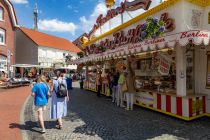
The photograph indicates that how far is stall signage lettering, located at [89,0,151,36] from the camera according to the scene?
1009 cm

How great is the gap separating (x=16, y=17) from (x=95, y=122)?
26.3 metres

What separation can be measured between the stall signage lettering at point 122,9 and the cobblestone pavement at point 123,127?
475cm

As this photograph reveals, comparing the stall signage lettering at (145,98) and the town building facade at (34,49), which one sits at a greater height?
the town building facade at (34,49)

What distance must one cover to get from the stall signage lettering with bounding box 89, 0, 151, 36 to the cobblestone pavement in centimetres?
475

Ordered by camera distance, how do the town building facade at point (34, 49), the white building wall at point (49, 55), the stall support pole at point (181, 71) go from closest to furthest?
the stall support pole at point (181, 71) → the town building facade at point (34, 49) → the white building wall at point (49, 55)

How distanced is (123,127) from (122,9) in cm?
740

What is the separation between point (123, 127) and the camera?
705 centimetres

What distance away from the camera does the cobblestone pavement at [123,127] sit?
6238 millimetres

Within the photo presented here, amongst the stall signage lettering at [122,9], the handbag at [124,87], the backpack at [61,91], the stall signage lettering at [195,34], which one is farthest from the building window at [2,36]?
the stall signage lettering at [195,34]

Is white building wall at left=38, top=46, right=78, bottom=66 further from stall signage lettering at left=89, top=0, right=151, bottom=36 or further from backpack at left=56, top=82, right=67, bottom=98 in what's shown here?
backpack at left=56, top=82, right=67, bottom=98

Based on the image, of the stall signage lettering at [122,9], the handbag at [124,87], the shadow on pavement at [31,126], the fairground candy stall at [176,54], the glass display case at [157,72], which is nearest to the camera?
the shadow on pavement at [31,126]

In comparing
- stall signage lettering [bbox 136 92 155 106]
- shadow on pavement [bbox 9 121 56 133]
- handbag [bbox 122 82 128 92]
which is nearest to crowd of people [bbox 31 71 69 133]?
shadow on pavement [bbox 9 121 56 133]

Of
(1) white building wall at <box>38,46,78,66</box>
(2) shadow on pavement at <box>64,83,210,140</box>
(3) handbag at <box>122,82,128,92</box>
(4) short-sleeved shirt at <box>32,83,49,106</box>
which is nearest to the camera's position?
(2) shadow on pavement at <box>64,83,210,140</box>

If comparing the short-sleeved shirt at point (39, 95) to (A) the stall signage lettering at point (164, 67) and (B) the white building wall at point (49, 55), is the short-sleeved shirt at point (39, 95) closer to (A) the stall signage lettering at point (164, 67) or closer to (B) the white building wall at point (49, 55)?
(A) the stall signage lettering at point (164, 67)
